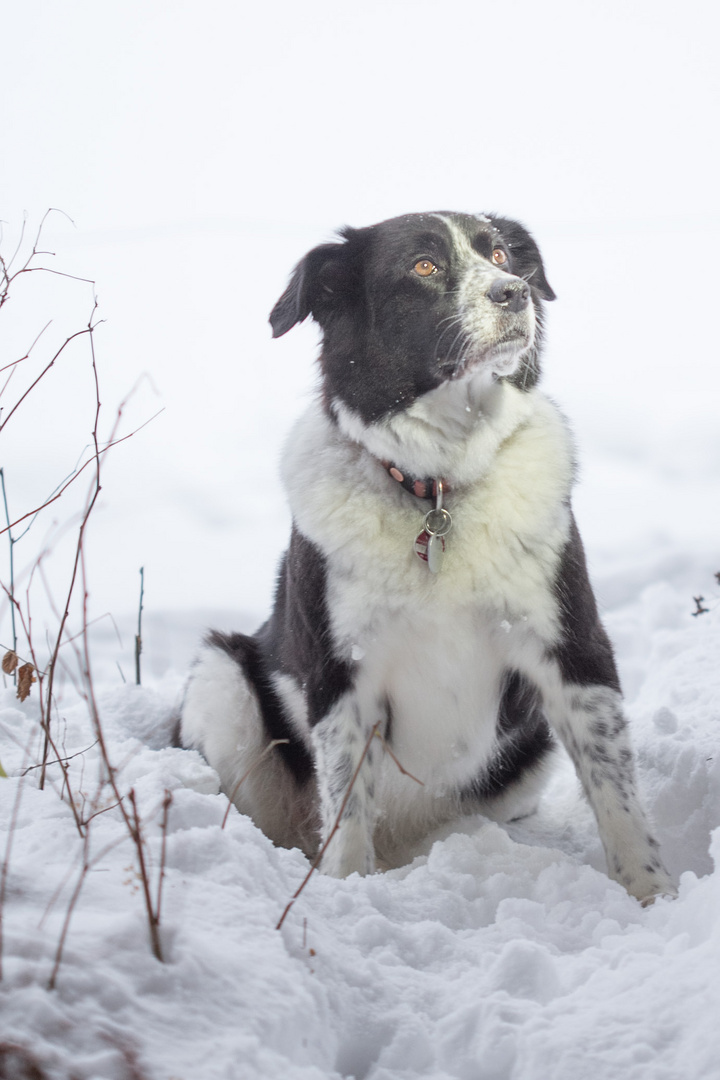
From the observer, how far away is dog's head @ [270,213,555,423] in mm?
2611

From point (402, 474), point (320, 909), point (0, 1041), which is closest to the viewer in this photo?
point (0, 1041)

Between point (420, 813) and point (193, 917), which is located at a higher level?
point (193, 917)

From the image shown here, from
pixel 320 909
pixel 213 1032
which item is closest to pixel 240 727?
pixel 320 909

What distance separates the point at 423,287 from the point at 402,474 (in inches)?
22.6

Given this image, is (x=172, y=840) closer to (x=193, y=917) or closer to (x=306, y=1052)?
(x=193, y=917)

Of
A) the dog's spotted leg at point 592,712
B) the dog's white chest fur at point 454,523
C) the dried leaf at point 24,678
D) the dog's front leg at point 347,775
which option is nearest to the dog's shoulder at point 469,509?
the dog's white chest fur at point 454,523

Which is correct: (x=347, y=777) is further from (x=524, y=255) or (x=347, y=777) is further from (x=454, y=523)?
(x=524, y=255)

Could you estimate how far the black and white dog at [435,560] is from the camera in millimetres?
2588

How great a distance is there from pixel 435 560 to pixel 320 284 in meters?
1.04

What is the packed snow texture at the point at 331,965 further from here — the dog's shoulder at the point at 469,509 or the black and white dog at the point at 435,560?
the dog's shoulder at the point at 469,509

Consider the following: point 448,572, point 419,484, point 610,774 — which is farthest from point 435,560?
point 610,774

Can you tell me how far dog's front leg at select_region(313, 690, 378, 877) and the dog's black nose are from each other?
1.20 metres

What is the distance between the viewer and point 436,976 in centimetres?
166

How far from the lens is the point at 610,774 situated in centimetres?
254
